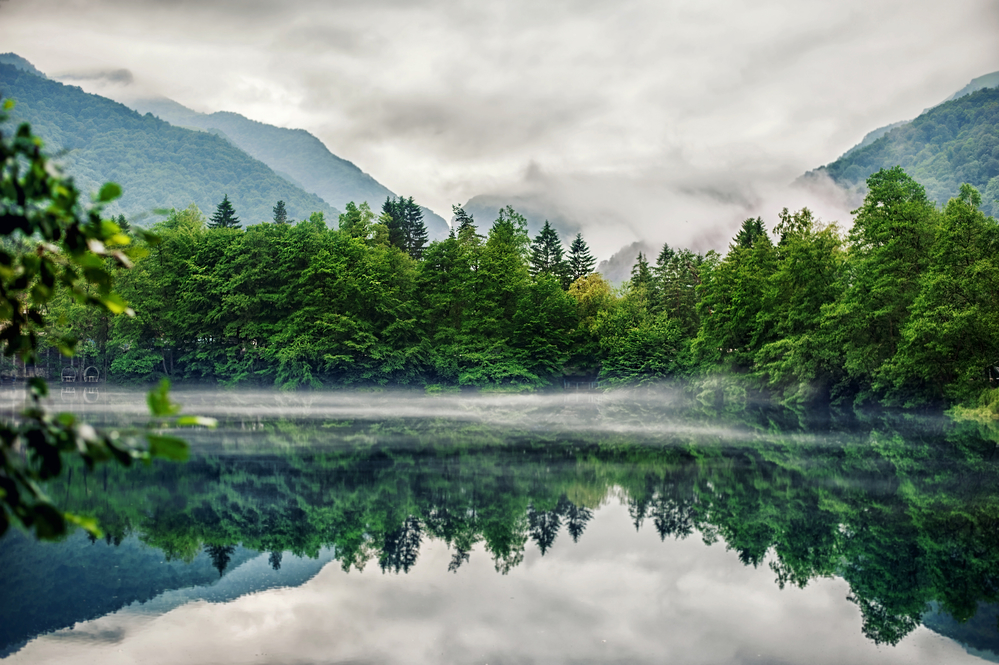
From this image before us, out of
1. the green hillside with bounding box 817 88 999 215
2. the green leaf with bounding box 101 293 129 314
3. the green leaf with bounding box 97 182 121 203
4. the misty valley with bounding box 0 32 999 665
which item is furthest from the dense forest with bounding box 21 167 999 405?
the green hillside with bounding box 817 88 999 215

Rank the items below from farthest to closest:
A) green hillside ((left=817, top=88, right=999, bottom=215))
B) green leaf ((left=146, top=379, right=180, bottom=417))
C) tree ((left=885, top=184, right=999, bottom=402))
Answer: green hillside ((left=817, top=88, right=999, bottom=215)) → tree ((left=885, top=184, right=999, bottom=402)) → green leaf ((left=146, top=379, right=180, bottom=417))

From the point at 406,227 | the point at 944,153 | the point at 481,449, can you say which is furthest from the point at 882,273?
the point at 944,153

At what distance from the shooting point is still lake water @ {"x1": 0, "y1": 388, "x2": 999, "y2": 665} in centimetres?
844

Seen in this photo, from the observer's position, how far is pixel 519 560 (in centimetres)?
1140

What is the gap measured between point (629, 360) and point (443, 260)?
1382cm

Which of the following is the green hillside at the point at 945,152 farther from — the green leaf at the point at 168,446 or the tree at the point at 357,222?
the green leaf at the point at 168,446

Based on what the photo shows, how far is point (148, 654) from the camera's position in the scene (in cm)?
807

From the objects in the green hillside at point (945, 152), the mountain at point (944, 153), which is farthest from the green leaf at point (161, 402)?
the mountain at point (944, 153)

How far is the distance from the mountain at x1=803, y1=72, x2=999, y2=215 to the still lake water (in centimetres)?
11790

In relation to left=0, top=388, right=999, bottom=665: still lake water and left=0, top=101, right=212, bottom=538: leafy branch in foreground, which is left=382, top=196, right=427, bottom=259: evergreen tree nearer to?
left=0, top=388, right=999, bottom=665: still lake water

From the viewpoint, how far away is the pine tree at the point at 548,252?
2788 inches

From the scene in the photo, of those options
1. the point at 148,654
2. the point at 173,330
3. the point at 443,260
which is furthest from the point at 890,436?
the point at 173,330

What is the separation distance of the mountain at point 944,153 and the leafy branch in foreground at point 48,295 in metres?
132

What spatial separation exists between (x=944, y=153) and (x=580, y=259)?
93.2m
